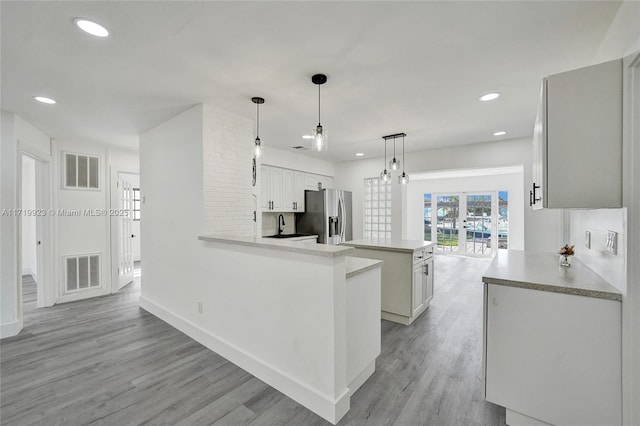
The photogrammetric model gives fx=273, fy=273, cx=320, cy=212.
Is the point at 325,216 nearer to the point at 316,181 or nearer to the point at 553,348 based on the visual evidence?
the point at 316,181

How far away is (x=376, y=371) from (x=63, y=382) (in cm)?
266

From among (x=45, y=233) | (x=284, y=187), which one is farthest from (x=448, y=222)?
(x=45, y=233)

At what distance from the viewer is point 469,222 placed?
29.0ft

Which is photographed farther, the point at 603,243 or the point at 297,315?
the point at 297,315

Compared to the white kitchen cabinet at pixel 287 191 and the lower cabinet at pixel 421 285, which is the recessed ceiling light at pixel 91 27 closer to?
the lower cabinet at pixel 421 285

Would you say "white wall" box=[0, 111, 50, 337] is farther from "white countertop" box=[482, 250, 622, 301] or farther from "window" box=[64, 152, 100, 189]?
"white countertop" box=[482, 250, 622, 301]

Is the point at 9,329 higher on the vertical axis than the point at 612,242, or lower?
lower

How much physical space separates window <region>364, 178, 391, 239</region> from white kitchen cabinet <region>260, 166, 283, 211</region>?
2093mm

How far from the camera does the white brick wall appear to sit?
2.94 metres

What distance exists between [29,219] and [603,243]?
9117 mm

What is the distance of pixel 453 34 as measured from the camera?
178 centimetres

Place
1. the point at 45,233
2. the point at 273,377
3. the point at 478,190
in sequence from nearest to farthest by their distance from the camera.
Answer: the point at 273,377
the point at 45,233
the point at 478,190

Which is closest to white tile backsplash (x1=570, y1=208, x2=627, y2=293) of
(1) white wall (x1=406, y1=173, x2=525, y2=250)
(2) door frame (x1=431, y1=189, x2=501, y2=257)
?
(1) white wall (x1=406, y1=173, x2=525, y2=250)

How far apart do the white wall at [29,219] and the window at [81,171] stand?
181 centimetres
